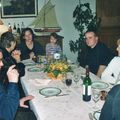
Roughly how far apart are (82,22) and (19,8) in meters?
1.33

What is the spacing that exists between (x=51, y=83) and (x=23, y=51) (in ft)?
5.28

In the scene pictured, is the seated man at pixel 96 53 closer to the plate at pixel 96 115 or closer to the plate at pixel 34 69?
the plate at pixel 34 69

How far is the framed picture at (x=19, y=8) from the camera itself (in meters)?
5.79

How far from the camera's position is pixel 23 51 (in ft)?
14.6

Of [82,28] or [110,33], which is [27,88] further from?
[110,33]

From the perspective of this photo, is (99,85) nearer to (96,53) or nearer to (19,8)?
(96,53)

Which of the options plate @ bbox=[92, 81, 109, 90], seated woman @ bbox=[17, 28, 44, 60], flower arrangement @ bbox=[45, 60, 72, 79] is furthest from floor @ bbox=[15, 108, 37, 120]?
seated woman @ bbox=[17, 28, 44, 60]

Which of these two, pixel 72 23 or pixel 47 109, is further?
pixel 72 23

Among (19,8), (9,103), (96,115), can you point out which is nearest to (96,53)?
(96,115)

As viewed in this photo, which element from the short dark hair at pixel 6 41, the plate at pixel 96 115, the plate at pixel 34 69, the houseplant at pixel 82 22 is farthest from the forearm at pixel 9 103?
the houseplant at pixel 82 22

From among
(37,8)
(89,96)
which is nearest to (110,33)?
(37,8)

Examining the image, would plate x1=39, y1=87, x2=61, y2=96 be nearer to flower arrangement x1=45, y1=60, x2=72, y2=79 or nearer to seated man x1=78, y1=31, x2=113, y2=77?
flower arrangement x1=45, y1=60, x2=72, y2=79

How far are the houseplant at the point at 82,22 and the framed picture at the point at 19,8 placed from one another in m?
0.86

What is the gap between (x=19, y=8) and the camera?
5867 millimetres
